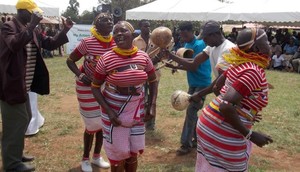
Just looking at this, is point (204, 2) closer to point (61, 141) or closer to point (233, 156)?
point (61, 141)

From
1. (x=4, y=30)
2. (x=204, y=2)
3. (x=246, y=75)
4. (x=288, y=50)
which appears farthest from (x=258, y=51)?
(x=288, y=50)

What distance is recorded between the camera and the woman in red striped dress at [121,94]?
3125 millimetres

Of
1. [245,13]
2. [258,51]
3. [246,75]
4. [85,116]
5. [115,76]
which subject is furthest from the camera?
[245,13]

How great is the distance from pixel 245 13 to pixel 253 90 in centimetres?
1197

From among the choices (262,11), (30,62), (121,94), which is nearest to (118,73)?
(121,94)

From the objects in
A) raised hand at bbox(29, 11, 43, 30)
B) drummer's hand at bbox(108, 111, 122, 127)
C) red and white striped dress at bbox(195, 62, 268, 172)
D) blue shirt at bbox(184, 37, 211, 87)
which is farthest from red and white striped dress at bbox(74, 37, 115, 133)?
red and white striped dress at bbox(195, 62, 268, 172)

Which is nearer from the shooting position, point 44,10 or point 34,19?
point 34,19

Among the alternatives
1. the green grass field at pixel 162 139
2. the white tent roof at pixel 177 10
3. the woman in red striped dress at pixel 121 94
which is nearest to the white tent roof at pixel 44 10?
the green grass field at pixel 162 139

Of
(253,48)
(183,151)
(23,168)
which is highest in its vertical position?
(253,48)

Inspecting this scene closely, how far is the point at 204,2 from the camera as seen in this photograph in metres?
15.0

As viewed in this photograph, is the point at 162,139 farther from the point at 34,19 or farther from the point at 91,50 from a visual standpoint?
the point at 34,19

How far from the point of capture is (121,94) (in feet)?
10.4

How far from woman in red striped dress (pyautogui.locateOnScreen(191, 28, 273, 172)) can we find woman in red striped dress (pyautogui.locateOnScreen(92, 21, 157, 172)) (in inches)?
29.2

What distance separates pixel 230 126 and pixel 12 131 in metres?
2.63
